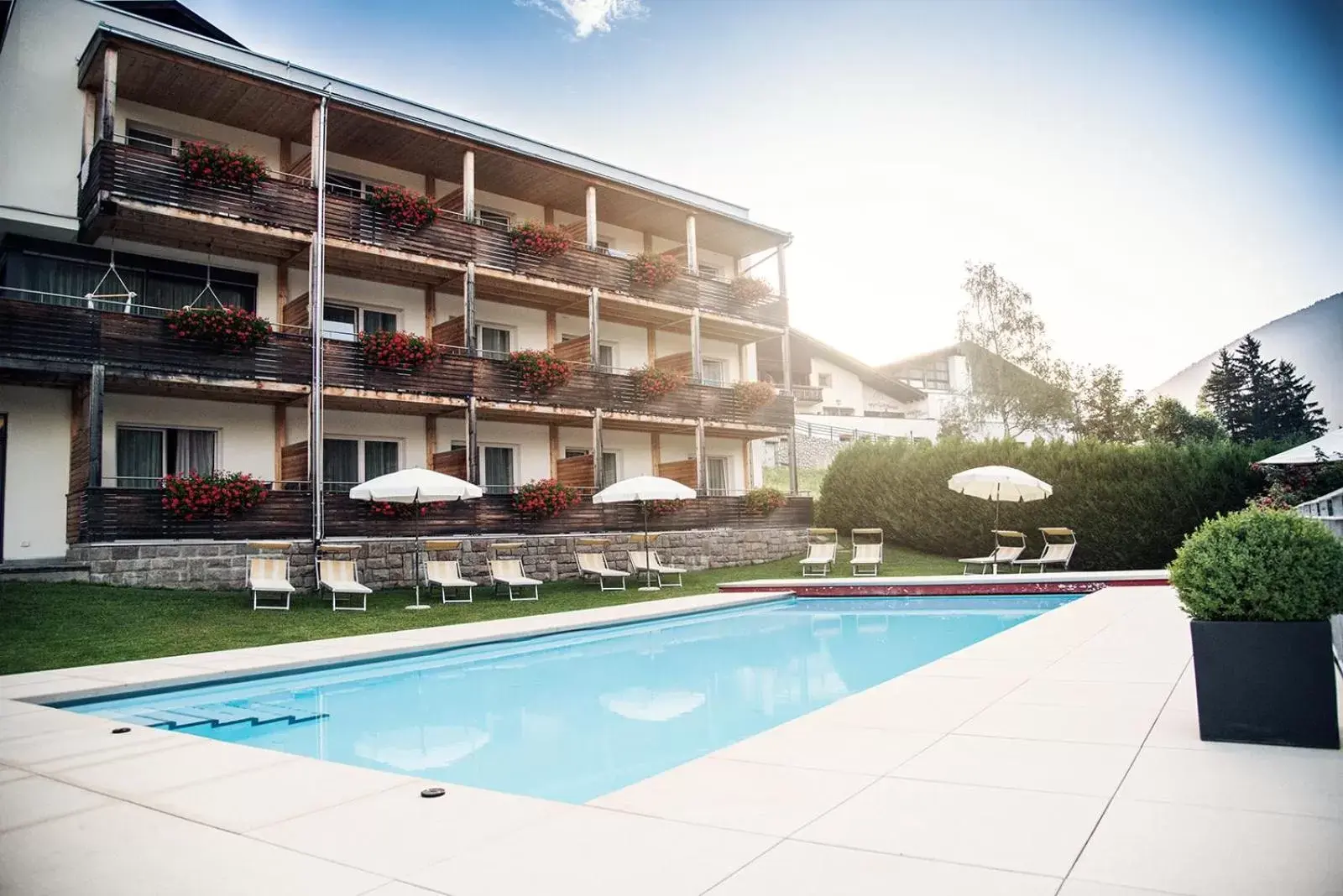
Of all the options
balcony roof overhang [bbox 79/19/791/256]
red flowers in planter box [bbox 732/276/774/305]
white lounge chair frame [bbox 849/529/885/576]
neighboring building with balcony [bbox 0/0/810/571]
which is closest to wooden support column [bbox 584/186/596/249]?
neighboring building with balcony [bbox 0/0/810/571]

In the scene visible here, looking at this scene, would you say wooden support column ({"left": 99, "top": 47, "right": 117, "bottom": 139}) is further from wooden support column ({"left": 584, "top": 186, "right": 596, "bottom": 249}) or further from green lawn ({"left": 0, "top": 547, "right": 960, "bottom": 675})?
wooden support column ({"left": 584, "top": 186, "right": 596, "bottom": 249})

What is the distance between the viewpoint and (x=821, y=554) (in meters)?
20.5

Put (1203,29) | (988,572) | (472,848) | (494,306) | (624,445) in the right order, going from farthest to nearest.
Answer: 1. (624,445)
2. (494,306)
3. (988,572)
4. (1203,29)
5. (472,848)

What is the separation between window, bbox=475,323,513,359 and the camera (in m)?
22.1

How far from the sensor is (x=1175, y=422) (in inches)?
1870

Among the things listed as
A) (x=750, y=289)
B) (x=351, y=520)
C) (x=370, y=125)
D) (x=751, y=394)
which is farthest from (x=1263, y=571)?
(x=750, y=289)

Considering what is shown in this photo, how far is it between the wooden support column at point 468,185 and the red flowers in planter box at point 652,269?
4820mm

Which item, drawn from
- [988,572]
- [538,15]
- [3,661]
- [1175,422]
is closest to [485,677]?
[3,661]

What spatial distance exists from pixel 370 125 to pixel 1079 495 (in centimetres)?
1868

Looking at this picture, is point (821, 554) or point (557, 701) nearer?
point (557, 701)

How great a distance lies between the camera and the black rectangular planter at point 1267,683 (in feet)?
13.8

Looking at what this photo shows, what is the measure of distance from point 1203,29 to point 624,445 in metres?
19.2

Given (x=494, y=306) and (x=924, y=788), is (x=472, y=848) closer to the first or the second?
(x=924, y=788)

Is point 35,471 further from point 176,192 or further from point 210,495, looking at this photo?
point 176,192
